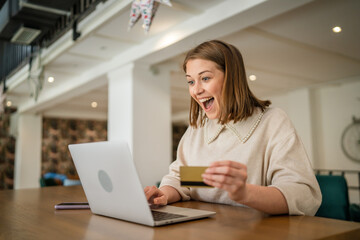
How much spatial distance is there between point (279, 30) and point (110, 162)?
3161 mm

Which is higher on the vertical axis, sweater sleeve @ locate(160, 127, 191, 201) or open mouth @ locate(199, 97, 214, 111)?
open mouth @ locate(199, 97, 214, 111)

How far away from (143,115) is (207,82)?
310cm

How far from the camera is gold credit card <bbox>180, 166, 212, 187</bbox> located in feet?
2.38

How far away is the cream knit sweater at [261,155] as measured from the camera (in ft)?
2.95

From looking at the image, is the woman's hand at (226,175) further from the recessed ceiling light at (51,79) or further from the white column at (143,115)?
the recessed ceiling light at (51,79)

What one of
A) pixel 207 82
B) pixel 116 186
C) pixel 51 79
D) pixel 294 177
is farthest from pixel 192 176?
pixel 51 79

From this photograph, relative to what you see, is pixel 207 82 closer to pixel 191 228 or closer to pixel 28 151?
pixel 191 228

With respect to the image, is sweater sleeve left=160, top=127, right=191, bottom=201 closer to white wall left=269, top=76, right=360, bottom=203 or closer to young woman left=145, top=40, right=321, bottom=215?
young woman left=145, top=40, right=321, bottom=215

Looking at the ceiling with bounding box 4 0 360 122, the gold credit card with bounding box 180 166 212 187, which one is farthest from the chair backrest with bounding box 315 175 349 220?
the ceiling with bounding box 4 0 360 122

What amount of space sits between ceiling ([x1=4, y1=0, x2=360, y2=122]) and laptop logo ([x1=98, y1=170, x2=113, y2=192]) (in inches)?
90.8

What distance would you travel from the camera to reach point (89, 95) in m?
6.95

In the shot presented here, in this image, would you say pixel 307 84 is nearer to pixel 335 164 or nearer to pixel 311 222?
pixel 335 164

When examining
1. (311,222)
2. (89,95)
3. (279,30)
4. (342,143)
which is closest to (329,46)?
(279,30)

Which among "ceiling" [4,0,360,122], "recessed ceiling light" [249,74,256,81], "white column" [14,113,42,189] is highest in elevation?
"ceiling" [4,0,360,122]
